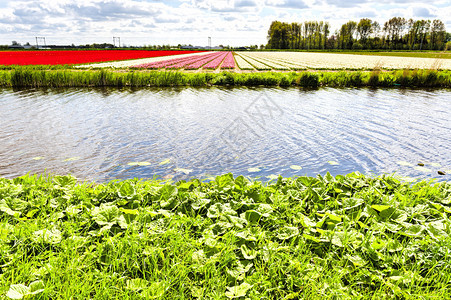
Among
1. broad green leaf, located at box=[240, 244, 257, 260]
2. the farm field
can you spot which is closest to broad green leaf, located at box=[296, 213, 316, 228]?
broad green leaf, located at box=[240, 244, 257, 260]

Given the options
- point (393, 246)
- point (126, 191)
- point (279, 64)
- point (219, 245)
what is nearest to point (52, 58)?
point (279, 64)

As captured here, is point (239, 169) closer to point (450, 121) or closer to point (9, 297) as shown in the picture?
point (9, 297)

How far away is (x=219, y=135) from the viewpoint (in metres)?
9.55

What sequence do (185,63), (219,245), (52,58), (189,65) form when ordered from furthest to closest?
(185,63)
(189,65)
(52,58)
(219,245)

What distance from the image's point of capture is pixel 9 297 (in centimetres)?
210

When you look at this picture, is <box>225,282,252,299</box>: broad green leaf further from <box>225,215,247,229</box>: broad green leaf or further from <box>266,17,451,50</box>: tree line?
<box>266,17,451,50</box>: tree line

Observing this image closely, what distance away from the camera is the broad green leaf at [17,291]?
2.08 meters

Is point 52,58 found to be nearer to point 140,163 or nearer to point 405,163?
point 140,163

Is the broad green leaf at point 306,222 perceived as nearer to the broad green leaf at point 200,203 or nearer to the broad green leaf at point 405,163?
the broad green leaf at point 200,203

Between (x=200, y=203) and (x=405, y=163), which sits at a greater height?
(x=200, y=203)

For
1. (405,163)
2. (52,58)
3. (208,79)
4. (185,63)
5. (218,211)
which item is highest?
(52,58)

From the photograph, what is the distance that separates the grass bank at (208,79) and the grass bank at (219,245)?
60.0ft

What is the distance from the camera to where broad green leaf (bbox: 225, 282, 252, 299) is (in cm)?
229

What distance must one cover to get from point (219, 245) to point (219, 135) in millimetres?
6904
